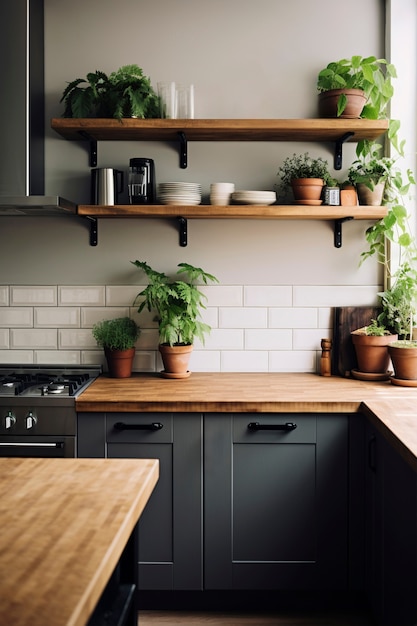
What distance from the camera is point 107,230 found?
354 cm

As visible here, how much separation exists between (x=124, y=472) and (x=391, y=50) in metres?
2.69

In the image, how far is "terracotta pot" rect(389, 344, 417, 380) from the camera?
3.15m

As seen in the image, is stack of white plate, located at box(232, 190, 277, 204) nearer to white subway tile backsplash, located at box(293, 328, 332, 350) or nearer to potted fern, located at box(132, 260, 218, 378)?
potted fern, located at box(132, 260, 218, 378)

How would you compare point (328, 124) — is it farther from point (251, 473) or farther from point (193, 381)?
point (251, 473)

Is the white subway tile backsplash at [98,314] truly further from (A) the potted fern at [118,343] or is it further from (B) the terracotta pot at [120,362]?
(B) the terracotta pot at [120,362]

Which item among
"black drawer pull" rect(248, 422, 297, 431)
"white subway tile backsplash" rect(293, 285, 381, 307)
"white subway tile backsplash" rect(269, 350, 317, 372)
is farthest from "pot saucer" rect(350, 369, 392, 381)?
"black drawer pull" rect(248, 422, 297, 431)

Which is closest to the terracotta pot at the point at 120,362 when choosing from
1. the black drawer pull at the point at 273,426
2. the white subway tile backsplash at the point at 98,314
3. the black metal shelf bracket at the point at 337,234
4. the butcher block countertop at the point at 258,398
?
the butcher block countertop at the point at 258,398

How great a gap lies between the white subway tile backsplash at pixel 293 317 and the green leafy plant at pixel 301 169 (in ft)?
2.01

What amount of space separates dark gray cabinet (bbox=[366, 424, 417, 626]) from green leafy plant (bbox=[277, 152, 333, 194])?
1.28m

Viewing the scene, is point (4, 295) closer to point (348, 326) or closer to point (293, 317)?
point (293, 317)

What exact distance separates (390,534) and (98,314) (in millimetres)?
1809

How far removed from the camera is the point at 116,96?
328cm

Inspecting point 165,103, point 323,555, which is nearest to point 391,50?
point 165,103

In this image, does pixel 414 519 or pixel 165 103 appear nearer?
pixel 414 519
